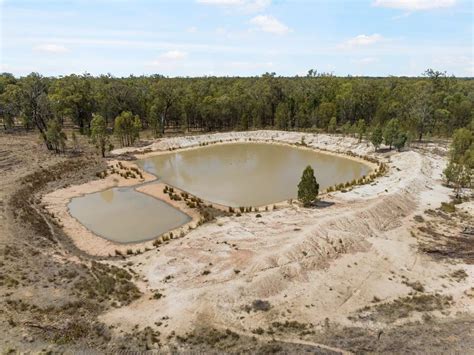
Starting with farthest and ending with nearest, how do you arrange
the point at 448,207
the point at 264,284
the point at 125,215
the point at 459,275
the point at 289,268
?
the point at 125,215
the point at 448,207
the point at 459,275
the point at 289,268
the point at 264,284

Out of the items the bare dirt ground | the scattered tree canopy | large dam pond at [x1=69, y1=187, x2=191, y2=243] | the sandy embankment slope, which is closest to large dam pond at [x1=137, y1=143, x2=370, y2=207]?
the scattered tree canopy

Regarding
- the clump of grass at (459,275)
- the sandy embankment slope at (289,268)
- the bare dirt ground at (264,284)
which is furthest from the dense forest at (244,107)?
the clump of grass at (459,275)

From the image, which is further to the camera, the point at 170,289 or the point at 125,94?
the point at 125,94

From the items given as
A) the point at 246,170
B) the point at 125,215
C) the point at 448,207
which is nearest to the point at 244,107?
the point at 246,170

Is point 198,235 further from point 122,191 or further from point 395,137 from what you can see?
point 395,137

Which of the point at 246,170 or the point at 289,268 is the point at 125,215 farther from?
the point at 246,170

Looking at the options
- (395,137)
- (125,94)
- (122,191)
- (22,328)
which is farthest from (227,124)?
(22,328)

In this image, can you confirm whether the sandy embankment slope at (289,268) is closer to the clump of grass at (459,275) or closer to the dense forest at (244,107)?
→ the clump of grass at (459,275)
